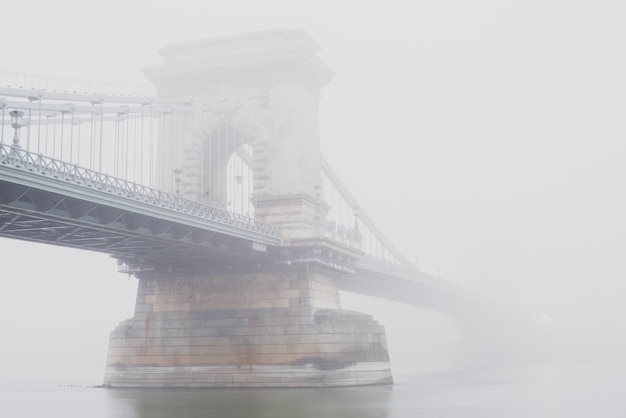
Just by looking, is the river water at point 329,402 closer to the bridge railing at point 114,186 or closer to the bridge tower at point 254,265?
the bridge tower at point 254,265

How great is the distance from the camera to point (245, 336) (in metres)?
49.3

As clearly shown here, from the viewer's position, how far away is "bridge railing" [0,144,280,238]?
30516 millimetres

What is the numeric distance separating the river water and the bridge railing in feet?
28.2

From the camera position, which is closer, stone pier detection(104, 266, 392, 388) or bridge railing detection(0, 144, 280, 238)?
bridge railing detection(0, 144, 280, 238)

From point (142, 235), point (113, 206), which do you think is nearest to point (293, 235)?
point (142, 235)

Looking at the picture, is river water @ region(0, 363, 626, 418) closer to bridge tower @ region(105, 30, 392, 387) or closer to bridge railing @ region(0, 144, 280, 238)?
bridge tower @ region(105, 30, 392, 387)

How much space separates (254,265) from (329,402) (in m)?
13.5

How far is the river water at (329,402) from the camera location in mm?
35500

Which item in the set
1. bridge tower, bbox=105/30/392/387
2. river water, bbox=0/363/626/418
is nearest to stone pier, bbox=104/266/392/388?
bridge tower, bbox=105/30/392/387

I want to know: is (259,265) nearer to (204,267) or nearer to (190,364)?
(204,267)

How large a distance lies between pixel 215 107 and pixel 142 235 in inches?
623

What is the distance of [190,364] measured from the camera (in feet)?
164

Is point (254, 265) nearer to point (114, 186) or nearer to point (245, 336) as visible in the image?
point (245, 336)

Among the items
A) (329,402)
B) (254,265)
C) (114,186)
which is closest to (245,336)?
(254,265)
